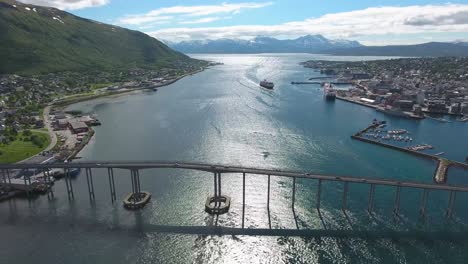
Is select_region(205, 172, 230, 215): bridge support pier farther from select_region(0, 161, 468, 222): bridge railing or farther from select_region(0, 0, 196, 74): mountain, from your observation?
select_region(0, 0, 196, 74): mountain

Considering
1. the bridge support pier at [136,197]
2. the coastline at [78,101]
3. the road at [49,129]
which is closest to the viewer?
the bridge support pier at [136,197]

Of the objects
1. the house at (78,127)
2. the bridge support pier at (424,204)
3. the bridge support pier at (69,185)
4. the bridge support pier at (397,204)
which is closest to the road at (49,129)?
the house at (78,127)

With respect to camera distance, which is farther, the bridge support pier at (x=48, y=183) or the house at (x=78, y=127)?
the house at (x=78, y=127)

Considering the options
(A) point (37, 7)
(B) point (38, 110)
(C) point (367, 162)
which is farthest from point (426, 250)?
(A) point (37, 7)

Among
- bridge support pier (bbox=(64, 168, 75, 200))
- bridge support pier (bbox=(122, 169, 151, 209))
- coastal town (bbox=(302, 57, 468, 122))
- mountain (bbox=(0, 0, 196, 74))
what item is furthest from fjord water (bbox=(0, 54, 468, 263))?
mountain (bbox=(0, 0, 196, 74))

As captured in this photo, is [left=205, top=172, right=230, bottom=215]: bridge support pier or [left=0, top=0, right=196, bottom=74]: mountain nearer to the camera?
[left=205, top=172, right=230, bottom=215]: bridge support pier

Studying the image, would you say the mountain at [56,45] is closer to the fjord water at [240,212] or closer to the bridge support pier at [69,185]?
the fjord water at [240,212]

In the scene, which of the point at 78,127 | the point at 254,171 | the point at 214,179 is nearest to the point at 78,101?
the point at 78,127
